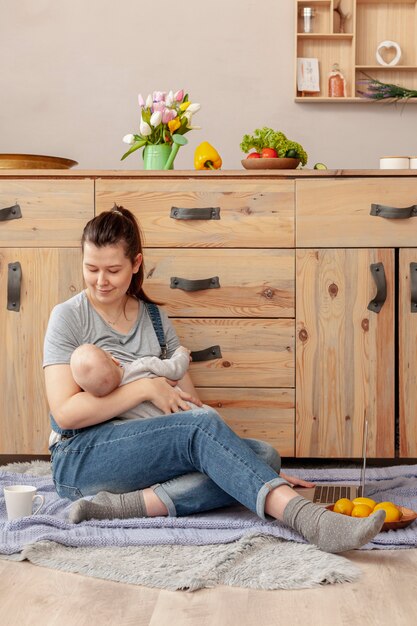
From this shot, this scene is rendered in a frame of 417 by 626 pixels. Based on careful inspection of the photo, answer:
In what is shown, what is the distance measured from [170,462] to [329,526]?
456 millimetres

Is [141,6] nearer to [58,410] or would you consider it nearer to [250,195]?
[250,195]

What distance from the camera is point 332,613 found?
1.56m

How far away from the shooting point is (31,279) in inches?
113

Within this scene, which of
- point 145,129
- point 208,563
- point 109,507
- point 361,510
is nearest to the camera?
point 208,563

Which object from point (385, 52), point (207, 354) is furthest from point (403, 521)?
point (385, 52)

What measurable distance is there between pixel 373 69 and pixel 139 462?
193cm

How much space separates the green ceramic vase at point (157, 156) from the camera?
9.63 feet

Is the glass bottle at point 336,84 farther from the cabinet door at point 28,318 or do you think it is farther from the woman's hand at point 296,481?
the woman's hand at point 296,481

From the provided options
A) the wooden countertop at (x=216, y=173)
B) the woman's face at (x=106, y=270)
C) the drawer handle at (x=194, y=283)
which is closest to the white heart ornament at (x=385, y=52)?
the wooden countertop at (x=216, y=173)

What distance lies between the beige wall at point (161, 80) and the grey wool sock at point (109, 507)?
1600mm

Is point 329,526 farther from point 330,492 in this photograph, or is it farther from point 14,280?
point 14,280

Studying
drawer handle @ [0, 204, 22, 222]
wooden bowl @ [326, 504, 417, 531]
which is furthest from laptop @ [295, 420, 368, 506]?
drawer handle @ [0, 204, 22, 222]

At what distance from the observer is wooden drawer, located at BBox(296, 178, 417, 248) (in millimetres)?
2816

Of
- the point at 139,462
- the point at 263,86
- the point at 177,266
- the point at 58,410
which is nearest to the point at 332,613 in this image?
the point at 139,462
